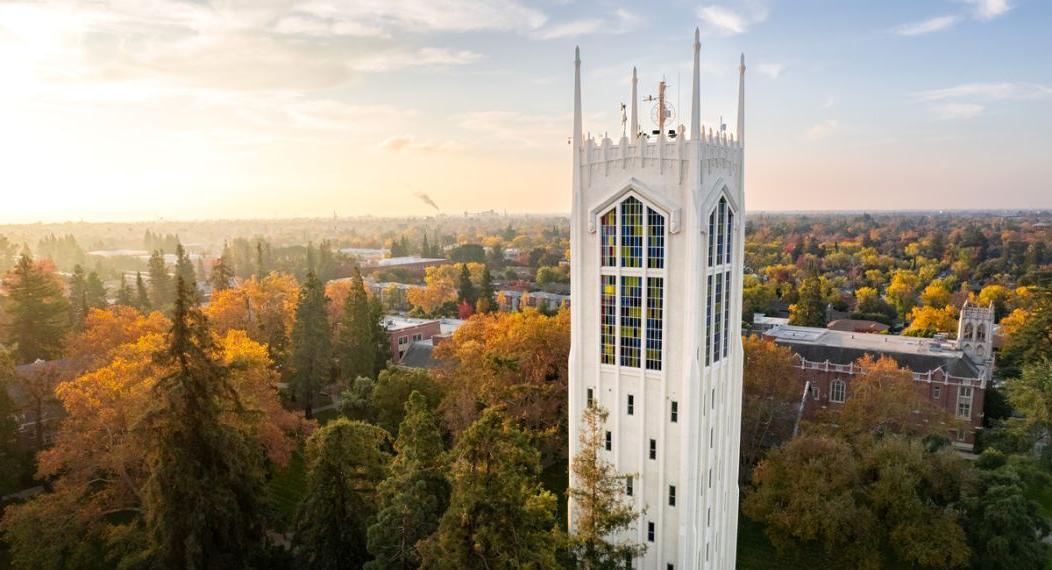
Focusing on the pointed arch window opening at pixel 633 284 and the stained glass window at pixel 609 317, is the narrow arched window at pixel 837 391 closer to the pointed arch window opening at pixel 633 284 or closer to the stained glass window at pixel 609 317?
the pointed arch window opening at pixel 633 284

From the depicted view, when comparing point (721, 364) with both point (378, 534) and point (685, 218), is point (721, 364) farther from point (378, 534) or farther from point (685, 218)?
point (378, 534)

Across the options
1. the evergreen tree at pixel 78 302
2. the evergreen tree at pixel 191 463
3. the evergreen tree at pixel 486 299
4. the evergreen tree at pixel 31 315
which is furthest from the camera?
the evergreen tree at pixel 486 299

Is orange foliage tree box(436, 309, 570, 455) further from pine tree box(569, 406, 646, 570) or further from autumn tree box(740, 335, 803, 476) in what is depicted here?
pine tree box(569, 406, 646, 570)

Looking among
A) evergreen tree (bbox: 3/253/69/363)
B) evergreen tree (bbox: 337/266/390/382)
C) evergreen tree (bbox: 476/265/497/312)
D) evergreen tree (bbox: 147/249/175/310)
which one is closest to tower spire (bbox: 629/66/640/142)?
evergreen tree (bbox: 337/266/390/382)

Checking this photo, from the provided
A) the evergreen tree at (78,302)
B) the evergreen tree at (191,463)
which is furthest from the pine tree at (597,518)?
the evergreen tree at (78,302)

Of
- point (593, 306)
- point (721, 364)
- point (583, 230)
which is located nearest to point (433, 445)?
point (593, 306)

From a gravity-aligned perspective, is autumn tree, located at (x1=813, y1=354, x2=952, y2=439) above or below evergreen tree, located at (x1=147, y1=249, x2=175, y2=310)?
below
